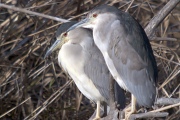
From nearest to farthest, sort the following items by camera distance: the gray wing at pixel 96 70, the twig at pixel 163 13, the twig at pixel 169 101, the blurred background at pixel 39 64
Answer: the twig at pixel 169 101
the twig at pixel 163 13
the gray wing at pixel 96 70
the blurred background at pixel 39 64

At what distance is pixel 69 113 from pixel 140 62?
167cm

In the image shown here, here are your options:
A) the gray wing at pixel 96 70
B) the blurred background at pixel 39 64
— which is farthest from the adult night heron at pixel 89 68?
the blurred background at pixel 39 64

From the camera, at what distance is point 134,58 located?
3723 millimetres

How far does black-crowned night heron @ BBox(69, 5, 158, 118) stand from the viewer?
144 inches

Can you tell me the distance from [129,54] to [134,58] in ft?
0.13

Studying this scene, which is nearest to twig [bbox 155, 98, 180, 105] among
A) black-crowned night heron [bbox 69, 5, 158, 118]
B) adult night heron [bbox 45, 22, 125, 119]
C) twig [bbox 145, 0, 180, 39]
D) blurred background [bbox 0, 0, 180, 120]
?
black-crowned night heron [bbox 69, 5, 158, 118]

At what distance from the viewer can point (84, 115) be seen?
17.2 ft

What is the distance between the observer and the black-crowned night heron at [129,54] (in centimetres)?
365

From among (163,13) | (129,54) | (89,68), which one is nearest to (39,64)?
(89,68)

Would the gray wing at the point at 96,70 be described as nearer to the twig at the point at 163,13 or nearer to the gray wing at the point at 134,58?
the gray wing at the point at 134,58

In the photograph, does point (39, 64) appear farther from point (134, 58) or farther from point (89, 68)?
point (134, 58)

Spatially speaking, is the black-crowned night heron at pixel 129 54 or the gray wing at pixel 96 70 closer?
the black-crowned night heron at pixel 129 54

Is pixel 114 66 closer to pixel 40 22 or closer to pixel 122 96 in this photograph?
pixel 122 96

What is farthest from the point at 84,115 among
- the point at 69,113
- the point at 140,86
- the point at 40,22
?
the point at 140,86
